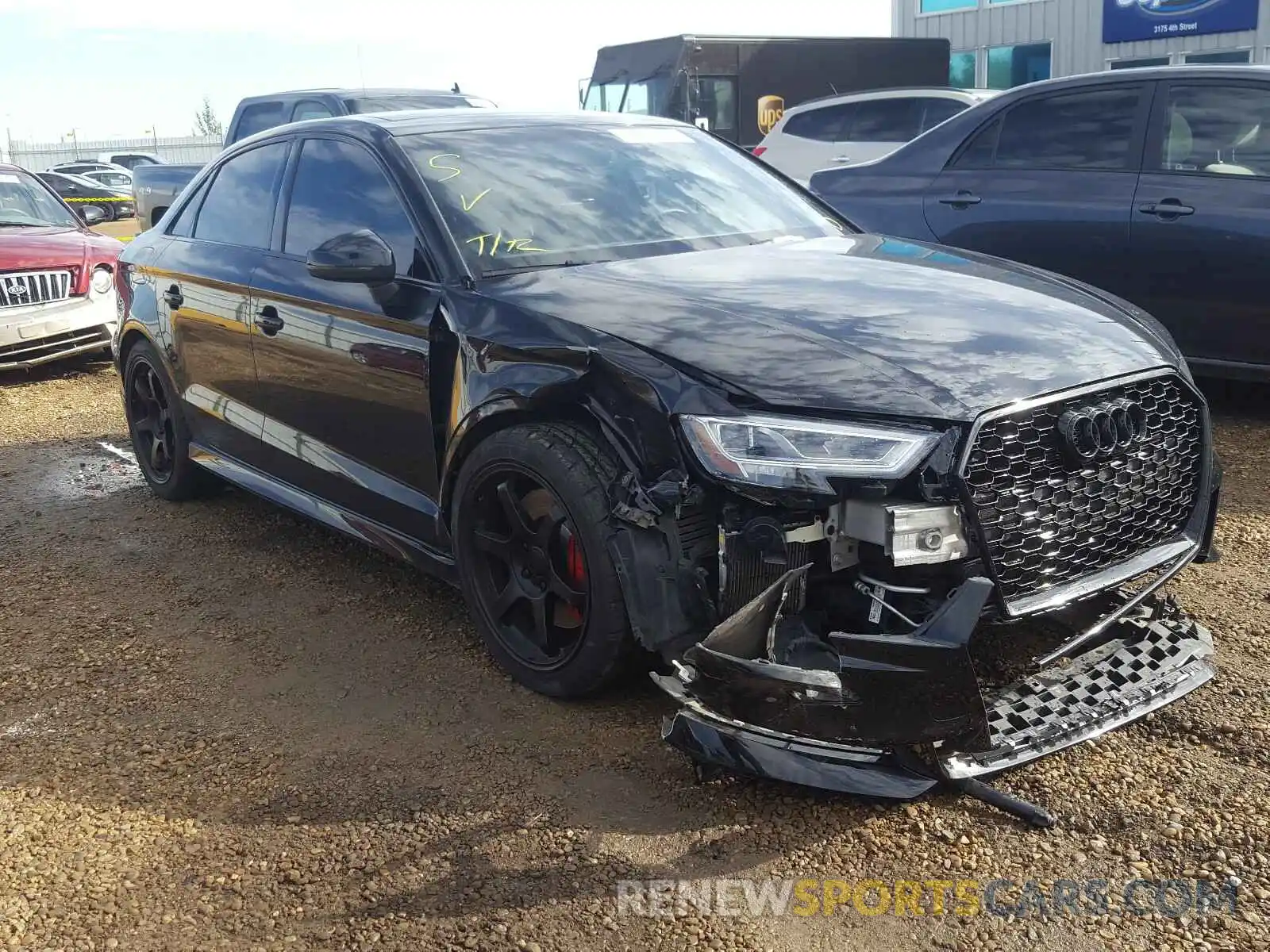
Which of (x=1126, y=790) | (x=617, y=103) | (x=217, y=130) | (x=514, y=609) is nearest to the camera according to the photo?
(x=1126, y=790)

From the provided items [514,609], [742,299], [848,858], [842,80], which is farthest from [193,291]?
[842,80]

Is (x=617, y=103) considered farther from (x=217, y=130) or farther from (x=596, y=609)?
(x=217, y=130)

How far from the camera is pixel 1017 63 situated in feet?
77.7

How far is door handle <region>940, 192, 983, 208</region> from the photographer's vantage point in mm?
6488

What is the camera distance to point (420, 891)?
267 centimetres

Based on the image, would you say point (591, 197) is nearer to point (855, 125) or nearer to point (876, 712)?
point (876, 712)

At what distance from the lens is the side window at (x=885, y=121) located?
1290 centimetres

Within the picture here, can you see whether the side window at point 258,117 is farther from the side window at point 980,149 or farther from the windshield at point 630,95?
the side window at point 980,149

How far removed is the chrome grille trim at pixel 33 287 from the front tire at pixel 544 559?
272 inches

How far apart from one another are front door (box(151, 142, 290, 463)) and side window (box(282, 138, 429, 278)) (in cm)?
22

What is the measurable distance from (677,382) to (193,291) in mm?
2896

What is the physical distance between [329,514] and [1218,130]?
14.5ft

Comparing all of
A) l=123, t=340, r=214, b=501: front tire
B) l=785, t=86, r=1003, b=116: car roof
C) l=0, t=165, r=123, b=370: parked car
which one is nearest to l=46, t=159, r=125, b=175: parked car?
l=785, t=86, r=1003, b=116: car roof

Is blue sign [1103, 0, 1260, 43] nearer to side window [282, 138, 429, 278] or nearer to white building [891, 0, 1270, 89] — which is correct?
white building [891, 0, 1270, 89]
